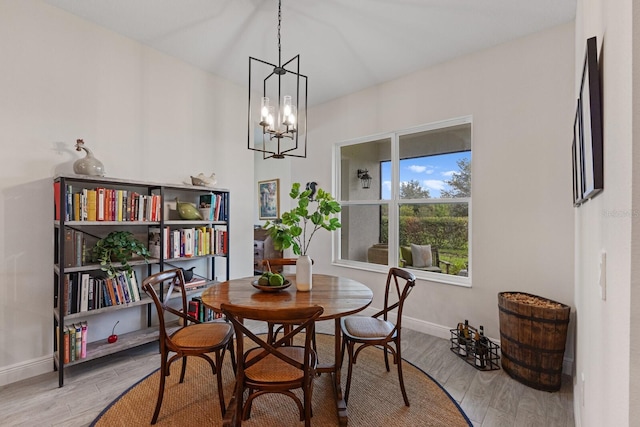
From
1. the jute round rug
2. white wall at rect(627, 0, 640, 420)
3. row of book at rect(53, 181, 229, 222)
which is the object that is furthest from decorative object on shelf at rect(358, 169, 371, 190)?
white wall at rect(627, 0, 640, 420)

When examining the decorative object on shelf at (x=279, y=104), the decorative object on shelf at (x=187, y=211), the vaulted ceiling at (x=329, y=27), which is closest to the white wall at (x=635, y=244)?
the decorative object on shelf at (x=279, y=104)

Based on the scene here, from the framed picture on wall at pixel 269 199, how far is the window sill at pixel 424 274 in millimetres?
2788

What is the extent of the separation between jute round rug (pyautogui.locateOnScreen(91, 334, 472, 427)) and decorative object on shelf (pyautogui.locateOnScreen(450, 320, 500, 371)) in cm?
54

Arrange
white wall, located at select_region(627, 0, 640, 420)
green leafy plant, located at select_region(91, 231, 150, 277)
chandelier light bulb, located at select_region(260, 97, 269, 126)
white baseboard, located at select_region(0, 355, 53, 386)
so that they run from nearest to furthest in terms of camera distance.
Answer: white wall, located at select_region(627, 0, 640, 420), chandelier light bulb, located at select_region(260, 97, 269, 126), white baseboard, located at select_region(0, 355, 53, 386), green leafy plant, located at select_region(91, 231, 150, 277)

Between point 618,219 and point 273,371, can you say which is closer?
point 618,219

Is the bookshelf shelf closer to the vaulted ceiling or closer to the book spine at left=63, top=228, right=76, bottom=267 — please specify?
the book spine at left=63, top=228, right=76, bottom=267

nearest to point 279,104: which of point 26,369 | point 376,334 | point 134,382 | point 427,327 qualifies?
point 376,334

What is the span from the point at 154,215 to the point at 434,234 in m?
2.95

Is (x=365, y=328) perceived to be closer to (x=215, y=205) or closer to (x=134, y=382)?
(x=134, y=382)

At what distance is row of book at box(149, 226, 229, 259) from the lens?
9.52 ft

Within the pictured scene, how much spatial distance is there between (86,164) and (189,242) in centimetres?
111

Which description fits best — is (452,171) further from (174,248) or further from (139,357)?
(139,357)

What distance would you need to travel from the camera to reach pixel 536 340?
7.21 feet

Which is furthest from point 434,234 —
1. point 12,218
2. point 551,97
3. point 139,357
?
point 12,218
